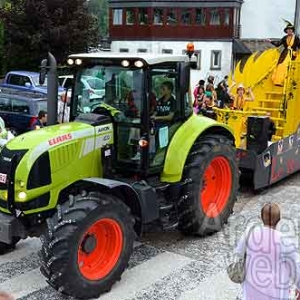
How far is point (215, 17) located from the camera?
1519 inches

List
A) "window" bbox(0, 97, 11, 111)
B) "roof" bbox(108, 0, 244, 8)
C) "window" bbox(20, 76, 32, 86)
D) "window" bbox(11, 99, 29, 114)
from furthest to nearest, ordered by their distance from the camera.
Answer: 1. "roof" bbox(108, 0, 244, 8)
2. "window" bbox(20, 76, 32, 86)
3. "window" bbox(0, 97, 11, 111)
4. "window" bbox(11, 99, 29, 114)

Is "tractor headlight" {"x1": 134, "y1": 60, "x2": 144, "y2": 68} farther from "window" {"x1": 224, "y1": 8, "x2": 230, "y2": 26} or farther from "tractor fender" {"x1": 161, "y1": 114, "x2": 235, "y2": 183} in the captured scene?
"window" {"x1": 224, "y1": 8, "x2": 230, "y2": 26}

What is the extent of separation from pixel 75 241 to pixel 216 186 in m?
2.76

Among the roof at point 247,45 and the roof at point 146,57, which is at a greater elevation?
the roof at point 247,45

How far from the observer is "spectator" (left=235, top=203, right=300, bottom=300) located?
3766 millimetres

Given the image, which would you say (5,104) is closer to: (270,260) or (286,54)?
(286,54)

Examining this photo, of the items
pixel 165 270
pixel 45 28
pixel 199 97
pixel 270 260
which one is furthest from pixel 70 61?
pixel 45 28

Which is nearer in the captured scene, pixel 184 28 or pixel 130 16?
pixel 184 28

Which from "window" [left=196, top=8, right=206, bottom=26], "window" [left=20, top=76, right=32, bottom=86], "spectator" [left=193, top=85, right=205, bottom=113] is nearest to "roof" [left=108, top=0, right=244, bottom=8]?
"window" [left=196, top=8, right=206, bottom=26]

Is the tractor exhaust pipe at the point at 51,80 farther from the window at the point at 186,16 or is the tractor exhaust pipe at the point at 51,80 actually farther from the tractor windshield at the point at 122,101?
the window at the point at 186,16

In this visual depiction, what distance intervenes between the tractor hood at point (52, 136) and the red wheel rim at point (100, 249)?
0.96 meters

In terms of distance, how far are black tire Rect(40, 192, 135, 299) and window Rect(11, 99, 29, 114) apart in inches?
342

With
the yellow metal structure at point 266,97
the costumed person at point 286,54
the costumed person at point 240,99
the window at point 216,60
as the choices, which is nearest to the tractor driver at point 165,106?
the yellow metal structure at point 266,97

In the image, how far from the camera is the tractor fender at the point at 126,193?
536 centimetres
